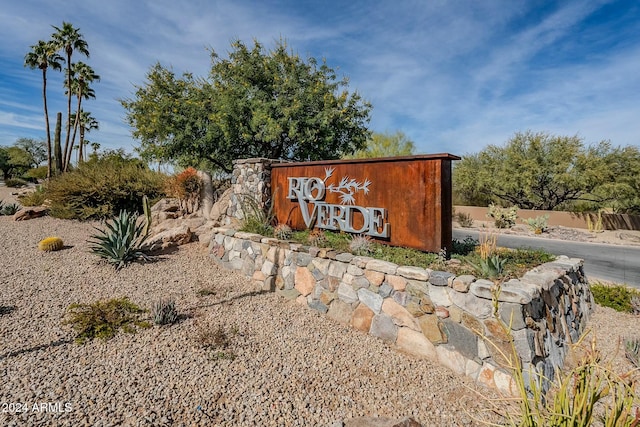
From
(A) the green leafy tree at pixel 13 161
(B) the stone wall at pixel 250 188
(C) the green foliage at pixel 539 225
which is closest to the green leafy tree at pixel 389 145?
(C) the green foliage at pixel 539 225

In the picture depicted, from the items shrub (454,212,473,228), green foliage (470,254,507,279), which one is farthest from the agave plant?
shrub (454,212,473,228)

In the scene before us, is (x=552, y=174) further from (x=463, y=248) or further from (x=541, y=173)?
(x=463, y=248)

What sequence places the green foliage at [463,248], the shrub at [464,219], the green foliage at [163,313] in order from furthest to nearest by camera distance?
the shrub at [464,219]
the green foliage at [463,248]
the green foliage at [163,313]

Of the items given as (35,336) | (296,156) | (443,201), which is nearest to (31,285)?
(35,336)

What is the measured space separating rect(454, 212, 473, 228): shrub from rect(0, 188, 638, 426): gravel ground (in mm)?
13746

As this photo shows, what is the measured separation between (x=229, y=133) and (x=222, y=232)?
5.30 metres

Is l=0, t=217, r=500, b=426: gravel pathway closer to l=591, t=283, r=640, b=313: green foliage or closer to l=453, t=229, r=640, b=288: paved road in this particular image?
l=591, t=283, r=640, b=313: green foliage

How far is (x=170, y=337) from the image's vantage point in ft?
14.0

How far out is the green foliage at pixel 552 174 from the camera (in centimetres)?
1686

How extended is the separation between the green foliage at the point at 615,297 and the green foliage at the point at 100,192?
14165mm

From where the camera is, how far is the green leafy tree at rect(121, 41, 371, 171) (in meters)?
11.8

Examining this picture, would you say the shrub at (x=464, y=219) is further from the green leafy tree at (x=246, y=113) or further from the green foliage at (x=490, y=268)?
the green foliage at (x=490, y=268)

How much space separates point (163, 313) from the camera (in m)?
4.55

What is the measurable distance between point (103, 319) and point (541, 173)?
22094 millimetres
